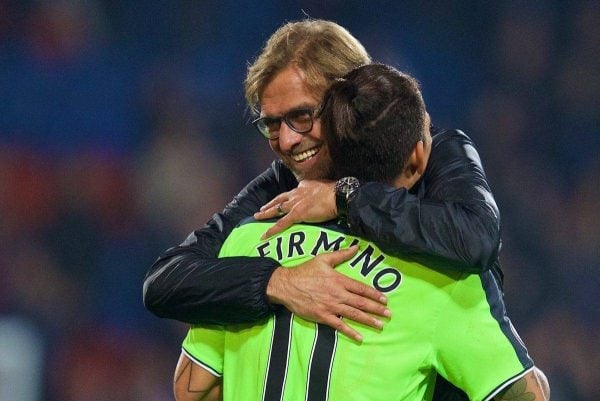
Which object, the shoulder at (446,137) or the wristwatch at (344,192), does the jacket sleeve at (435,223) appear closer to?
the wristwatch at (344,192)

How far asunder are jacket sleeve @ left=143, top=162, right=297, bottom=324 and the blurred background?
6.03 feet

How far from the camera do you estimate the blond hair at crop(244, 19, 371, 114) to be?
2.06 m

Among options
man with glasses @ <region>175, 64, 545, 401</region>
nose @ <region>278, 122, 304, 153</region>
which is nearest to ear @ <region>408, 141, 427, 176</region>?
man with glasses @ <region>175, 64, 545, 401</region>

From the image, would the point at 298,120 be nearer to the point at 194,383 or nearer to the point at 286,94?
the point at 286,94

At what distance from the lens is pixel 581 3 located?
3.90 metres

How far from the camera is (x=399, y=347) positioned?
4.35ft

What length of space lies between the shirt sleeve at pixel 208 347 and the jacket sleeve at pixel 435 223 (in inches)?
12.8

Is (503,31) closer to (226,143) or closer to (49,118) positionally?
(226,143)

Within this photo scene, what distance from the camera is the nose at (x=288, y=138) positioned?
2.00 meters

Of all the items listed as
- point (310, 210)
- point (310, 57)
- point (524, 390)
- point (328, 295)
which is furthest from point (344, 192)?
point (310, 57)

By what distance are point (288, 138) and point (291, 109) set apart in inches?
2.7

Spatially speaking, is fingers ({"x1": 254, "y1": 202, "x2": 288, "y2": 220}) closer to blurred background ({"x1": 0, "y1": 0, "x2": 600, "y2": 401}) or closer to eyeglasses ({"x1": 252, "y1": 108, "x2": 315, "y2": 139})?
eyeglasses ({"x1": 252, "y1": 108, "x2": 315, "y2": 139})

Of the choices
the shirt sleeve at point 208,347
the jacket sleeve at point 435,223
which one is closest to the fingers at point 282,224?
the jacket sleeve at point 435,223

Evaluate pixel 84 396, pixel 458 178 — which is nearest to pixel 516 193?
pixel 84 396
